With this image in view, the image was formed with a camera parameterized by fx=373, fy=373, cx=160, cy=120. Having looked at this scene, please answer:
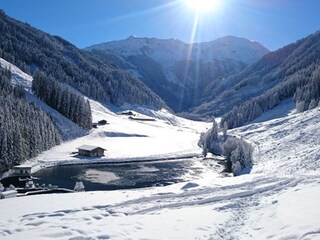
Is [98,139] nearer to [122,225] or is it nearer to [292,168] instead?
[292,168]

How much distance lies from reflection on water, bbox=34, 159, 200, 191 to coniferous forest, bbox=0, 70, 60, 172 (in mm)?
6348

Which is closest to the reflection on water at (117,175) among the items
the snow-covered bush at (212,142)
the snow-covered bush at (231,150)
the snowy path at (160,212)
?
the snow-covered bush at (231,150)

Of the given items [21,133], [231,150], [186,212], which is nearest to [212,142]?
[231,150]

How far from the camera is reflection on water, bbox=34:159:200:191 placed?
67812 millimetres

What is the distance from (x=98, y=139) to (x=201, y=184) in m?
82.1

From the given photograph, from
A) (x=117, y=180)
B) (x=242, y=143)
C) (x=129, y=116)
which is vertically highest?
(x=129, y=116)

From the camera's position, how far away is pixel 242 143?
262 ft

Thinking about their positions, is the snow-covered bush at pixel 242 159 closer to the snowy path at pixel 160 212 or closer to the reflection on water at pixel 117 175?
the reflection on water at pixel 117 175

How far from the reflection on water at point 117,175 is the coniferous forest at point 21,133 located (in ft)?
20.8

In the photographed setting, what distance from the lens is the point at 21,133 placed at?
262ft

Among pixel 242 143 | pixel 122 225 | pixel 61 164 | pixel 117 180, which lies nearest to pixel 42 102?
pixel 61 164

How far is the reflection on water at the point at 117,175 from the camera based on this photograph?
222 ft

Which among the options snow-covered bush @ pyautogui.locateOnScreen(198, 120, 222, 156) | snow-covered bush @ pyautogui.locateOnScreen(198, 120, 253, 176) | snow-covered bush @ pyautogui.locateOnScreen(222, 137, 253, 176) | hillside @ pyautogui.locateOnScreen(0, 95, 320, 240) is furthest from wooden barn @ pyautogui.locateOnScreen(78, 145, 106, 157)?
hillside @ pyautogui.locateOnScreen(0, 95, 320, 240)

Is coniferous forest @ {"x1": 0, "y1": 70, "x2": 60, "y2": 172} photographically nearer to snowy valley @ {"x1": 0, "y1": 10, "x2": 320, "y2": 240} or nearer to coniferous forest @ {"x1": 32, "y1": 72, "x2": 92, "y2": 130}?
snowy valley @ {"x1": 0, "y1": 10, "x2": 320, "y2": 240}
